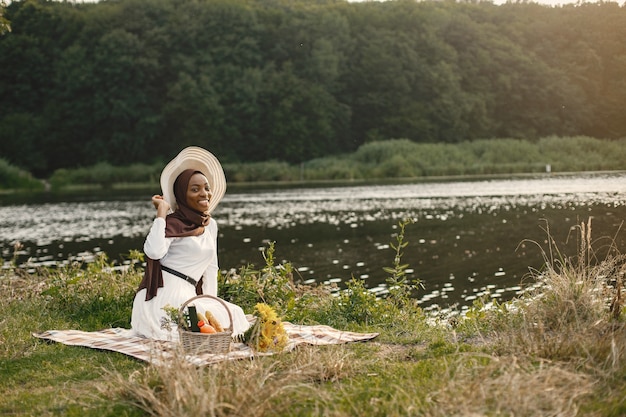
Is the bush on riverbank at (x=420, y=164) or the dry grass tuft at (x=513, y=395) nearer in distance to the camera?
the dry grass tuft at (x=513, y=395)

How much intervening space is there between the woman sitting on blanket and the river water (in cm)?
276

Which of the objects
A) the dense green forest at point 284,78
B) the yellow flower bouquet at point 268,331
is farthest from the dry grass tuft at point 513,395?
the dense green forest at point 284,78

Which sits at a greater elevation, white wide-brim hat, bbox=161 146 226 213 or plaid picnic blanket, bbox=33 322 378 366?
white wide-brim hat, bbox=161 146 226 213

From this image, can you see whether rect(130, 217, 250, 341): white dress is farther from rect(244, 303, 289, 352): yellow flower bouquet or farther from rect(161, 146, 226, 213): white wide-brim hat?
rect(244, 303, 289, 352): yellow flower bouquet

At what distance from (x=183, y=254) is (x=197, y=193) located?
59cm

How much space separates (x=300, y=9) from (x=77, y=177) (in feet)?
102

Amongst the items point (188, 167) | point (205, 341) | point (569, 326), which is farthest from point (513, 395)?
point (188, 167)

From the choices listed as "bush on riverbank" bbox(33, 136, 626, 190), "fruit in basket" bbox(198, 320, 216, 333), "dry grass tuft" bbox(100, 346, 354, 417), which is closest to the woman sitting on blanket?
"fruit in basket" bbox(198, 320, 216, 333)

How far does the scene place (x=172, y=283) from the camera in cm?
688

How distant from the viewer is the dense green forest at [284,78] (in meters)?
70.5

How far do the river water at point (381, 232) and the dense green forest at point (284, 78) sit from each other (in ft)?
105

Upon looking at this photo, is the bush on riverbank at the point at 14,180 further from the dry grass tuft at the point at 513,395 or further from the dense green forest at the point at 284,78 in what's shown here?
the dry grass tuft at the point at 513,395

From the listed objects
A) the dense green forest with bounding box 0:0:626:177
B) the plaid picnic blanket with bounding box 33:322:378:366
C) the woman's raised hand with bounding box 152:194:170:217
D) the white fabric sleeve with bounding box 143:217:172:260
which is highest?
A: the dense green forest with bounding box 0:0:626:177

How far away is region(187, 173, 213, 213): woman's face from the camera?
6953 mm
